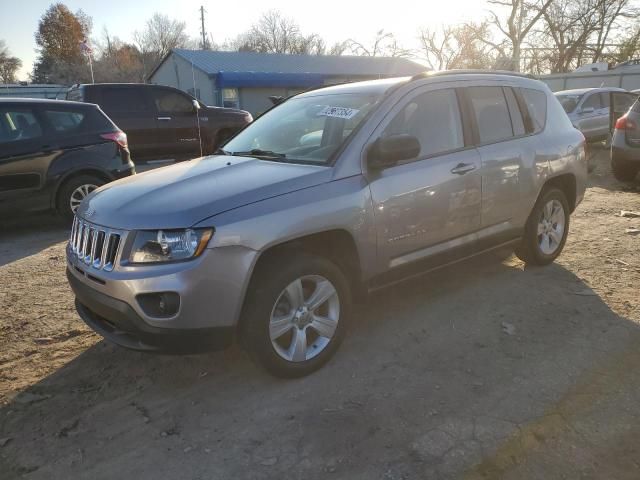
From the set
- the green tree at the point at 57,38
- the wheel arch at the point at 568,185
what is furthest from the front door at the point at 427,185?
the green tree at the point at 57,38

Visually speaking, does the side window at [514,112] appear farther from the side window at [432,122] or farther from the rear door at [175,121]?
the rear door at [175,121]

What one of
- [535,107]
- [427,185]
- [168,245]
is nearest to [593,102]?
[535,107]

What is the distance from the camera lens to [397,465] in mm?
2438

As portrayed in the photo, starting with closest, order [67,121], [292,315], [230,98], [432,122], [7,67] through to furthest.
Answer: [292,315]
[432,122]
[67,121]
[230,98]
[7,67]

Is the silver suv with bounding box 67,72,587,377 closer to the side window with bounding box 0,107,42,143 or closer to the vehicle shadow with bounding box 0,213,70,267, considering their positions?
the vehicle shadow with bounding box 0,213,70,267

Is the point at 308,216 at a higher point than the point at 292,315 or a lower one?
higher

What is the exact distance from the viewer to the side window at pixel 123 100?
423 inches

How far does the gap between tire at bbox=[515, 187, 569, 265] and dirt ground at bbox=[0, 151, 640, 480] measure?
1.48 feet

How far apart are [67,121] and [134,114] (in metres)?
4.10

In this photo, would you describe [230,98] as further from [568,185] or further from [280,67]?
[568,185]

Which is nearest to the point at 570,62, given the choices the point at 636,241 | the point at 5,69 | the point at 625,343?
the point at 636,241

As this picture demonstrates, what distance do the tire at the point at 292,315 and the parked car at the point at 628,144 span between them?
302 inches

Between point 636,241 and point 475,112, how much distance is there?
10.1ft

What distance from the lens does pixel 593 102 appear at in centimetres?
1305
